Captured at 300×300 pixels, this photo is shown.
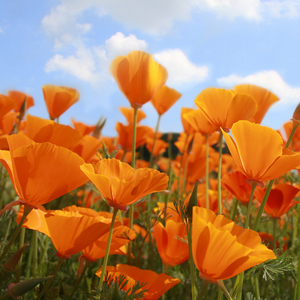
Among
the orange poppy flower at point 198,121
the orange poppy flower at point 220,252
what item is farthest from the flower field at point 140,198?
the orange poppy flower at point 198,121

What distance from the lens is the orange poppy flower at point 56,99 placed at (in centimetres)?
106

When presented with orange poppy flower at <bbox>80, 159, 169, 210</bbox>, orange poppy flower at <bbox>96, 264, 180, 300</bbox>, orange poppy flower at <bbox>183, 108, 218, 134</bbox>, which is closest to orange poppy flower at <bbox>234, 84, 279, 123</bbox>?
orange poppy flower at <bbox>183, 108, 218, 134</bbox>

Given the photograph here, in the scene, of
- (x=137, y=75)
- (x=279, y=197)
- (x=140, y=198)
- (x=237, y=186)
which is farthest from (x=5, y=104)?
(x=279, y=197)

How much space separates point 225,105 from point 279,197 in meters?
0.30

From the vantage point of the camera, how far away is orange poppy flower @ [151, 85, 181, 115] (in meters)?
1.24

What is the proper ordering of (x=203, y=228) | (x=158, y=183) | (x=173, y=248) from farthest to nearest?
(x=173, y=248) < (x=158, y=183) < (x=203, y=228)

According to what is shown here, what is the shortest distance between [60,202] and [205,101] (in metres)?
0.69

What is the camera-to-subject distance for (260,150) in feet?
1.77

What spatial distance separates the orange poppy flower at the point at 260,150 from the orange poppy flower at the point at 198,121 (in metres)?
0.38

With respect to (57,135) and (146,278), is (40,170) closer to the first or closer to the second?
(57,135)

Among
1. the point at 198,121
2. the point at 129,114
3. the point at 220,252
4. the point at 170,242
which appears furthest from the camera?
the point at 129,114

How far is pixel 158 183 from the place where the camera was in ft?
1.78

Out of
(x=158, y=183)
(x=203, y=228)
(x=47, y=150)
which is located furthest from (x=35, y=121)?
(x=203, y=228)

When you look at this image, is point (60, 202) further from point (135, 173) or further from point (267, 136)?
point (267, 136)
